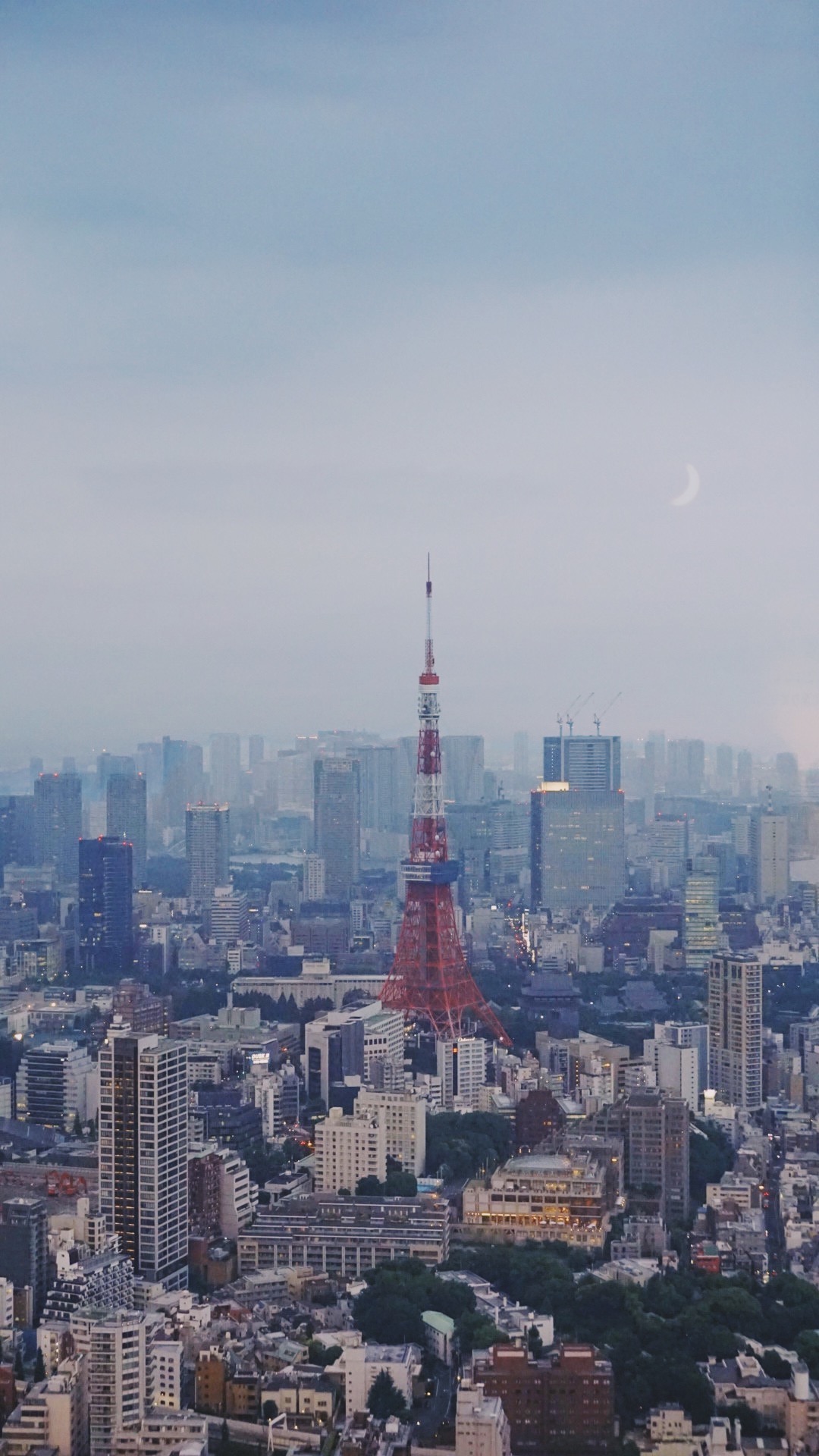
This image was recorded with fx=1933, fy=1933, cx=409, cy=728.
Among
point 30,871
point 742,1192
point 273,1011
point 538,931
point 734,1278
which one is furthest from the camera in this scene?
point 538,931

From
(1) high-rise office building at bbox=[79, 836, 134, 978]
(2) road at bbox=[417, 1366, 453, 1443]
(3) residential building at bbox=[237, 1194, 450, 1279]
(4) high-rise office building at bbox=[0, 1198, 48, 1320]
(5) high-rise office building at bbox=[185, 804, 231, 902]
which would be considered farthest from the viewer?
(5) high-rise office building at bbox=[185, 804, 231, 902]

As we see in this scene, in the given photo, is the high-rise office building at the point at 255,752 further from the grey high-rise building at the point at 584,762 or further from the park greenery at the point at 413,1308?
the park greenery at the point at 413,1308

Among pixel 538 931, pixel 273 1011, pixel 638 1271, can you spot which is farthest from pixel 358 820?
pixel 638 1271

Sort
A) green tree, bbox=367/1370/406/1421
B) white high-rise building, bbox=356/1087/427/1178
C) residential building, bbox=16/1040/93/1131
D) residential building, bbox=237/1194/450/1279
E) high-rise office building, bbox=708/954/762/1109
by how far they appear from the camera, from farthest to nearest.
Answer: high-rise office building, bbox=708/954/762/1109 < residential building, bbox=16/1040/93/1131 < white high-rise building, bbox=356/1087/427/1178 < residential building, bbox=237/1194/450/1279 < green tree, bbox=367/1370/406/1421

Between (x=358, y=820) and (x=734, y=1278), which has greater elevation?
(x=358, y=820)

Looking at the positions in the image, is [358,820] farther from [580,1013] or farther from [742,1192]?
[742,1192]

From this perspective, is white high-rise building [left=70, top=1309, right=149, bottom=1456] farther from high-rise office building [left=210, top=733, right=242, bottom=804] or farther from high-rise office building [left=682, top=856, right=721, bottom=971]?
high-rise office building [left=682, top=856, right=721, bottom=971]

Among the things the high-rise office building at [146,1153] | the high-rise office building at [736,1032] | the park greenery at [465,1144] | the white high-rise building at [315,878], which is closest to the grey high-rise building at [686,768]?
the high-rise office building at [736,1032]

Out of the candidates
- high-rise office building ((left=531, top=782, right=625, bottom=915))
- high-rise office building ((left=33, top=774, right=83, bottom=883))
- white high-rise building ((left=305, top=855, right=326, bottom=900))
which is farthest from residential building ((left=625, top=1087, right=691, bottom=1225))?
white high-rise building ((left=305, top=855, right=326, bottom=900))
